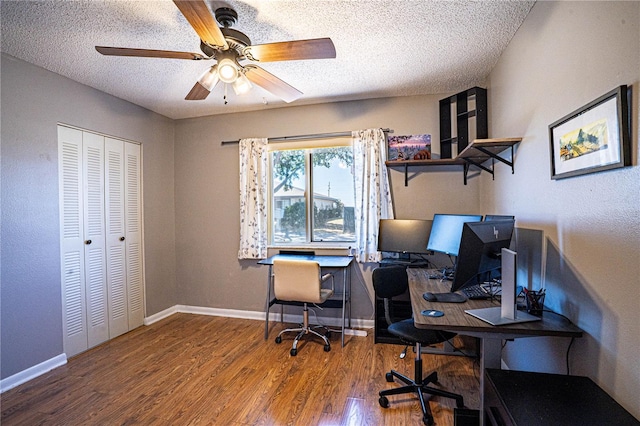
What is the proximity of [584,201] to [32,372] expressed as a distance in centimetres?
402

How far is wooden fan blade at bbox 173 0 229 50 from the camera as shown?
52.2 inches

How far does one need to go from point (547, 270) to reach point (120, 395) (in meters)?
3.05

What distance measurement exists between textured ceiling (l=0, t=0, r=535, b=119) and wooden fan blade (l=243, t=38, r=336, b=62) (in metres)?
0.31

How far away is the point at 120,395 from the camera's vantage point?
2.19m

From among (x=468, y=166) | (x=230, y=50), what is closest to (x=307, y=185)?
(x=468, y=166)

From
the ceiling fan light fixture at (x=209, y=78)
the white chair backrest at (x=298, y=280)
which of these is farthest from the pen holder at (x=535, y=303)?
the ceiling fan light fixture at (x=209, y=78)

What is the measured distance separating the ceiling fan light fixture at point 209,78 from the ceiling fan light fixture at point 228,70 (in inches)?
3.3

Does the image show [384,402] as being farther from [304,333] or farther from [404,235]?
[404,235]

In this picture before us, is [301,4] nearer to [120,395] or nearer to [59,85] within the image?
[59,85]

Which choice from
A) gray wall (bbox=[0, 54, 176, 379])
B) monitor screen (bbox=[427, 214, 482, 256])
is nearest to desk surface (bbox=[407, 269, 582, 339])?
monitor screen (bbox=[427, 214, 482, 256])

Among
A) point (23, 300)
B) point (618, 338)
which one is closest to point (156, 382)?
point (23, 300)

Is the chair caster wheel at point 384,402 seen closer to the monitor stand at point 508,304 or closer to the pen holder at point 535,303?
the monitor stand at point 508,304

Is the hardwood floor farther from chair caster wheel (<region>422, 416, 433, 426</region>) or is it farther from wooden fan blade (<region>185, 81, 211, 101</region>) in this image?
wooden fan blade (<region>185, 81, 211, 101</region>)

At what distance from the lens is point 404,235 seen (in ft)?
9.80
